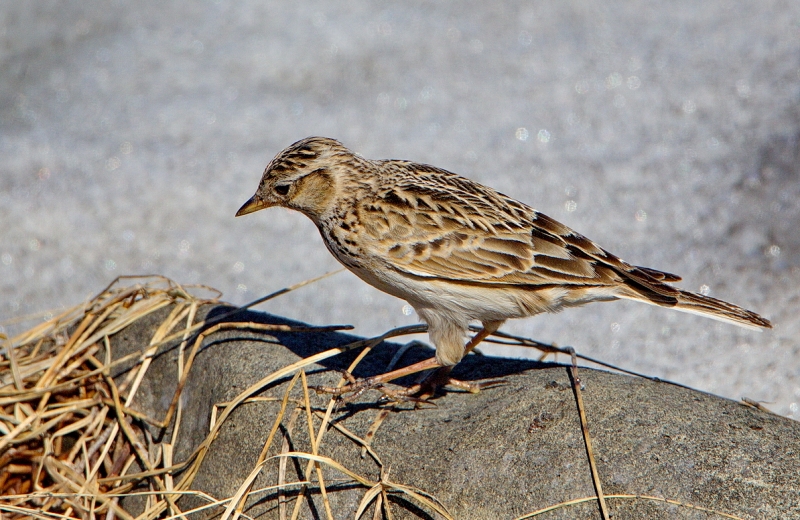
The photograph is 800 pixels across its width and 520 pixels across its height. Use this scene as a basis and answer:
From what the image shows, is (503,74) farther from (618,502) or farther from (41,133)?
(618,502)

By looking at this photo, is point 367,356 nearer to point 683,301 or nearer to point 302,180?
point 302,180

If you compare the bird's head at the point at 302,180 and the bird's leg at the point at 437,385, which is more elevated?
the bird's head at the point at 302,180

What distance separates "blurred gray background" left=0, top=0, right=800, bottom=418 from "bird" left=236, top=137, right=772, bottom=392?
7.52 feet

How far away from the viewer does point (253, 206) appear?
5.31m

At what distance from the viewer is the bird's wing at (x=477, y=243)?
4.84 metres

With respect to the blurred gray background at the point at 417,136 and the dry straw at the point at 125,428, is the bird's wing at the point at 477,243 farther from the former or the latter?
the blurred gray background at the point at 417,136

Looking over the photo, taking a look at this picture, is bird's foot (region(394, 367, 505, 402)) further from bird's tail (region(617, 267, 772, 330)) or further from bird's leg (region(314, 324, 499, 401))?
bird's tail (region(617, 267, 772, 330))

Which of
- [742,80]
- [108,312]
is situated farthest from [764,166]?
[108,312]

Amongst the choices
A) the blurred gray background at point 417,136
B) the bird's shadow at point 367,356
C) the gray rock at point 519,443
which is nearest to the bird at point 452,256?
the bird's shadow at point 367,356

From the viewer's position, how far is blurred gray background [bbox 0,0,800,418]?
25.6ft

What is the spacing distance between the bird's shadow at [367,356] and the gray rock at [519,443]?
0.07 ft

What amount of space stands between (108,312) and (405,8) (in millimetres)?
6445

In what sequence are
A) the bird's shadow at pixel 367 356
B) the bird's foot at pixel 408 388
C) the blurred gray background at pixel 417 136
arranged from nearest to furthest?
the bird's foot at pixel 408 388, the bird's shadow at pixel 367 356, the blurred gray background at pixel 417 136

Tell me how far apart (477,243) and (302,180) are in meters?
1.14
